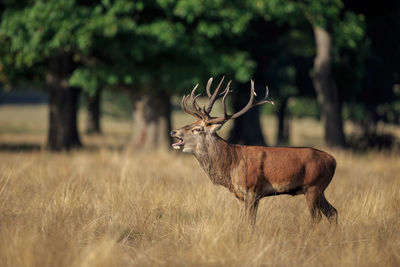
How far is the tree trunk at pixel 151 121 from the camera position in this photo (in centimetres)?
1667

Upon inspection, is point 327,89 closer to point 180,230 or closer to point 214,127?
point 214,127

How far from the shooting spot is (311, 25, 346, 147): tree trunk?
1588 cm

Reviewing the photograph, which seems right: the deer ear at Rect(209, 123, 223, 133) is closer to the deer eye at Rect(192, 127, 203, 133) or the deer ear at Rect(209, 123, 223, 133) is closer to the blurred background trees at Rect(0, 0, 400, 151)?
the deer eye at Rect(192, 127, 203, 133)

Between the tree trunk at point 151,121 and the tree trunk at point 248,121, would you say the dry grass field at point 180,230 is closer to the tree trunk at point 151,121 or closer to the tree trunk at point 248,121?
the tree trunk at point 151,121

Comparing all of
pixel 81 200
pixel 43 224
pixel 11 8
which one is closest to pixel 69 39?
pixel 11 8

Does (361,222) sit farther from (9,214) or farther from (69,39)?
(69,39)

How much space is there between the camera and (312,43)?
19.6 m

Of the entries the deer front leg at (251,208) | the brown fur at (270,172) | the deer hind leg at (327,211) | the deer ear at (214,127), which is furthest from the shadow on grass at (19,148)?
the deer hind leg at (327,211)

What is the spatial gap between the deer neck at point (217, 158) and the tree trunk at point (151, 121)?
10141 mm

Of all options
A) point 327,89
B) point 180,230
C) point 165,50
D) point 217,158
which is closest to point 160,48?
point 165,50

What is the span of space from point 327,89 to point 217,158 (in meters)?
10.8

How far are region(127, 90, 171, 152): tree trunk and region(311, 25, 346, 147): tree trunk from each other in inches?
191

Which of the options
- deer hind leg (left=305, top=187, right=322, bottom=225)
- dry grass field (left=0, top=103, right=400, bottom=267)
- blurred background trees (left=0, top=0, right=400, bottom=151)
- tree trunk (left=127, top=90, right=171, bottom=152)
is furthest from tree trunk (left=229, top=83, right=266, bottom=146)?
deer hind leg (left=305, top=187, right=322, bottom=225)

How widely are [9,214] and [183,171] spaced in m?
5.28
